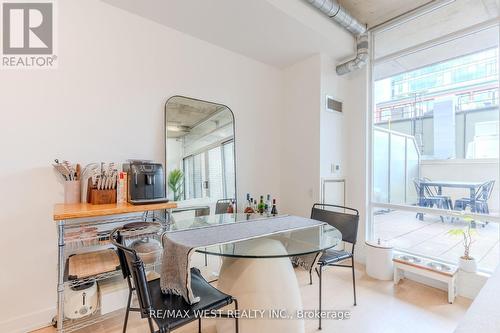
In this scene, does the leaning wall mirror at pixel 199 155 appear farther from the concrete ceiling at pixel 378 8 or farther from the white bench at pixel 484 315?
the white bench at pixel 484 315

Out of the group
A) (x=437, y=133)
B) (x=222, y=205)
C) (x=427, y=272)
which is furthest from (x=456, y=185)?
(x=222, y=205)

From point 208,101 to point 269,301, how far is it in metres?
2.20

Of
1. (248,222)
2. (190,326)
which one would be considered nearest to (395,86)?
(248,222)

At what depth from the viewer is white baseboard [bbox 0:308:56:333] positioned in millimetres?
1833

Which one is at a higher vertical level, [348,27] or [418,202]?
[348,27]

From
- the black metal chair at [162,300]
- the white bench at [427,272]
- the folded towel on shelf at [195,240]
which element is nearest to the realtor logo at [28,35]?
the black metal chair at [162,300]

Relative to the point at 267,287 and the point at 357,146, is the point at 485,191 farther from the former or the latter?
the point at 267,287

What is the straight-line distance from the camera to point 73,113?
2.09m

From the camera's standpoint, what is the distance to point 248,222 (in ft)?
6.85

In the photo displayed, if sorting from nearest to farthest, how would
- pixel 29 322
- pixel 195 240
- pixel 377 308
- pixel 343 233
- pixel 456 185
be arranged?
pixel 195 240, pixel 29 322, pixel 377 308, pixel 343 233, pixel 456 185

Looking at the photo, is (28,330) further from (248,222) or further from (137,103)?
(137,103)

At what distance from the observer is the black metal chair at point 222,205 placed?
2936 millimetres

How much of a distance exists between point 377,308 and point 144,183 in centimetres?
236

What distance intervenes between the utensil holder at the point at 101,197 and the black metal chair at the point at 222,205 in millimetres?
1186
